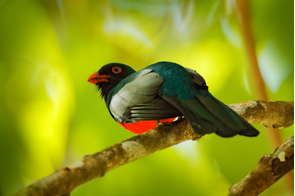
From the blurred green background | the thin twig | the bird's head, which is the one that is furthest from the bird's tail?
the blurred green background

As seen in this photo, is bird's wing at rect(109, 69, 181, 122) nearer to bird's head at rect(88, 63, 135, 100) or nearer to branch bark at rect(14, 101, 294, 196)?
branch bark at rect(14, 101, 294, 196)

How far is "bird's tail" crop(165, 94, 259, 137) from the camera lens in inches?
41.3

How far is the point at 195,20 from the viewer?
2.46 m

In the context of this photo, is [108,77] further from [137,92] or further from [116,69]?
Result: [137,92]

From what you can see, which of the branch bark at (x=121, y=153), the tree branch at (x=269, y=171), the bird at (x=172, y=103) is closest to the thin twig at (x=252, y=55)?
the branch bark at (x=121, y=153)

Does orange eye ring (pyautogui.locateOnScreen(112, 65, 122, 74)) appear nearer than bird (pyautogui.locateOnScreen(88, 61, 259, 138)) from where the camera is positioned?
No

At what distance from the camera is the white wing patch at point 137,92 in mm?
1299

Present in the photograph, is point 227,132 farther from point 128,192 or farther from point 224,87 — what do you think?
point 128,192

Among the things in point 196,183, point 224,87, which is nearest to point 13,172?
point 196,183

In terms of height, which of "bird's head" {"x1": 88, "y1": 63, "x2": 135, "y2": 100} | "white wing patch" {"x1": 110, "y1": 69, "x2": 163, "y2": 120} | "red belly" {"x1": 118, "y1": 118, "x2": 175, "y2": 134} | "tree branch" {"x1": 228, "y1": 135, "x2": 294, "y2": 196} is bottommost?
"tree branch" {"x1": 228, "y1": 135, "x2": 294, "y2": 196}

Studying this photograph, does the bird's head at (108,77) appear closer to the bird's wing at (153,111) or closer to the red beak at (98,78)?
the red beak at (98,78)

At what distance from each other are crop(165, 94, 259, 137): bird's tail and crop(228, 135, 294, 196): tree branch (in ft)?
0.73

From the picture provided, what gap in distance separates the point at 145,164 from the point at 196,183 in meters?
0.49

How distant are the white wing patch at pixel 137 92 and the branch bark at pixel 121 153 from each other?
0.17 meters
